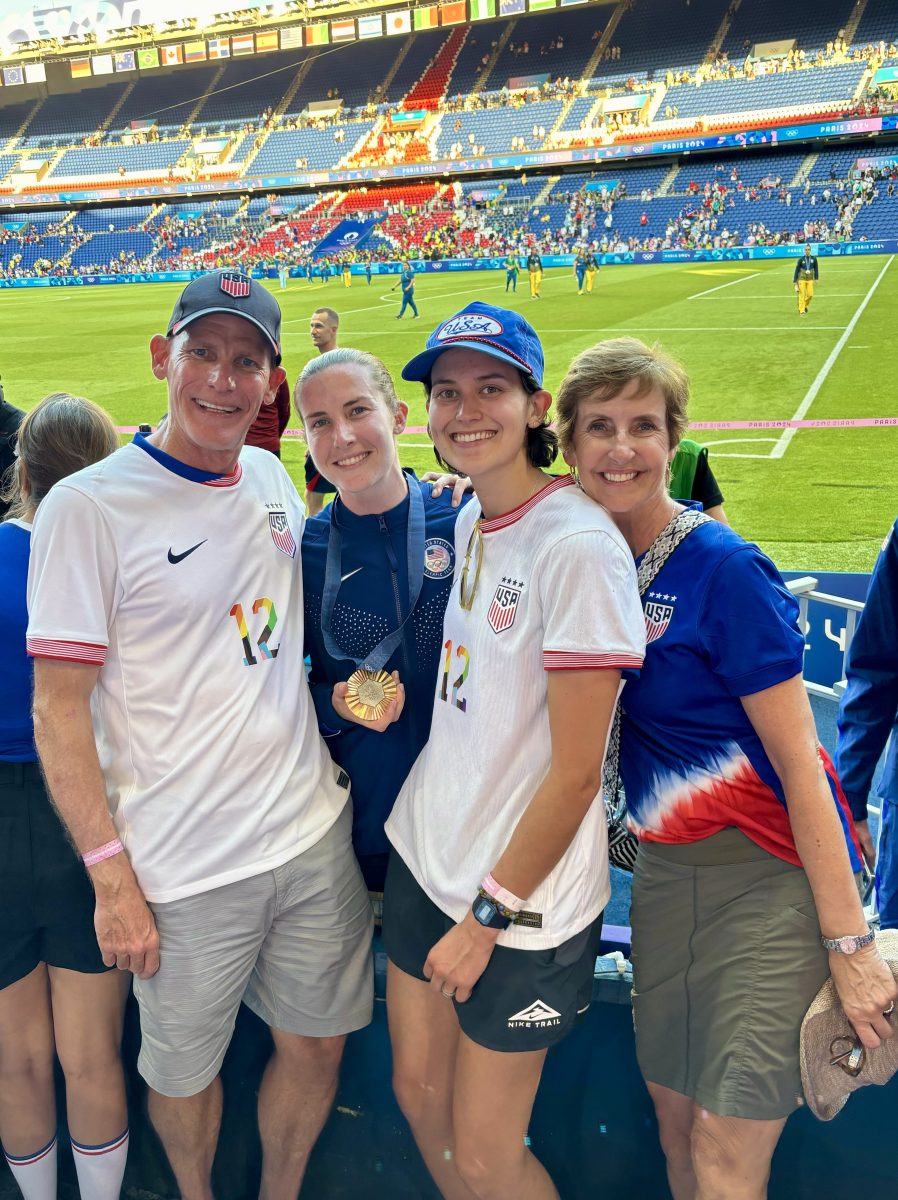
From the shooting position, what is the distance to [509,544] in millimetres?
1955

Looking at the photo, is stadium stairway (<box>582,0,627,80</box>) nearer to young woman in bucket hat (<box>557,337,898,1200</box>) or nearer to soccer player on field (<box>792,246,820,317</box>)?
soccer player on field (<box>792,246,820,317</box>)

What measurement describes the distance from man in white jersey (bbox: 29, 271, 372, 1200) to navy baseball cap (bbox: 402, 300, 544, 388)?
52 cm

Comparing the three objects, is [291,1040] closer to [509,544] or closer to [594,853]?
[594,853]

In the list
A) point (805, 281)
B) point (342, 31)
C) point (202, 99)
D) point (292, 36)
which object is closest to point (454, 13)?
point (342, 31)

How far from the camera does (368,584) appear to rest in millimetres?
2332

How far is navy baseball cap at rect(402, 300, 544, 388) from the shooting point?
1948 millimetres

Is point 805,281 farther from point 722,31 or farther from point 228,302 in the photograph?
point 722,31

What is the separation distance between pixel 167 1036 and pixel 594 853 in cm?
113

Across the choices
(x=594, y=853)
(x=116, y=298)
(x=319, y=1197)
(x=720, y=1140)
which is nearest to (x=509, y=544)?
(x=594, y=853)

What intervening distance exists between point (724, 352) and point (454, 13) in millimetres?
44591

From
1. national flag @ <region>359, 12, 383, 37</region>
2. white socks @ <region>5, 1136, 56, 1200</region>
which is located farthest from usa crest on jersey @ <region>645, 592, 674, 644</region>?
national flag @ <region>359, 12, 383, 37</region>

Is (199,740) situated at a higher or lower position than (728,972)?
higher

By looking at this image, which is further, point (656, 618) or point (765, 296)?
point (765, 296)

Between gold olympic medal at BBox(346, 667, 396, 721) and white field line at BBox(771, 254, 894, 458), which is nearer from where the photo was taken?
gold olympic medal at BBox(346, 667, 396, 721)
